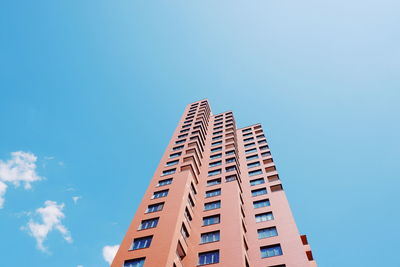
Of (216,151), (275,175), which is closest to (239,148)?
(216,151)

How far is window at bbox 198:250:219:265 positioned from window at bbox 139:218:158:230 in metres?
5.89

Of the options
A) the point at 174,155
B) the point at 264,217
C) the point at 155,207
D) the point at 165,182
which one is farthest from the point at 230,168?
the point at 155,207

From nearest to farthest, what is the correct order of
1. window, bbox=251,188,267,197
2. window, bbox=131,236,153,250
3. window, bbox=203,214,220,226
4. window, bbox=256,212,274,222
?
window, bbox=131,236,153,250, window, bbox=203,214,220,226, window, bbox=256,212,274,222, window, bbox=251,188,267,197

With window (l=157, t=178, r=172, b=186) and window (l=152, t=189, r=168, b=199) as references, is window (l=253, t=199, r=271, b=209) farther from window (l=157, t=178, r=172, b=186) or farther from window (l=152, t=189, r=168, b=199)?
window (l=152, t=189, r=168, b=199)

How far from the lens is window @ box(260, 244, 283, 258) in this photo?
30.8m

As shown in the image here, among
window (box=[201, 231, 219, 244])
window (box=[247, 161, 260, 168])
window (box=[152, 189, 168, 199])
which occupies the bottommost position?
window (box=[201, 231, 219, 244])

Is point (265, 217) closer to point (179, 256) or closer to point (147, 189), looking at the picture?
point (179, 256)

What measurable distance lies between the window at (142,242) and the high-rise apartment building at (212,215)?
0.33 ft

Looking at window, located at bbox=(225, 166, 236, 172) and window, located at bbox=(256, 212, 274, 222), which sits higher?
window, located at bbox=(225, 166, 236, 172)

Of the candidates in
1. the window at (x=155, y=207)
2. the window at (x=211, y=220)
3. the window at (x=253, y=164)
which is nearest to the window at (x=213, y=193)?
the window at (x=211, y=220)

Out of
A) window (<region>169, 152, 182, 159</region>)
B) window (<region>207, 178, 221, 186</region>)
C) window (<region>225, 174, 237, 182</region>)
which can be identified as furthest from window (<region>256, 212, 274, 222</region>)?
window (<region>169, 152, 182, 159</region>)

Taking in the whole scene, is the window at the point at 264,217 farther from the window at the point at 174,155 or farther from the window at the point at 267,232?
the window at the point at 174,155

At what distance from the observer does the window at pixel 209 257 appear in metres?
27.9

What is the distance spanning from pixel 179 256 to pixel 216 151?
27590 mm
